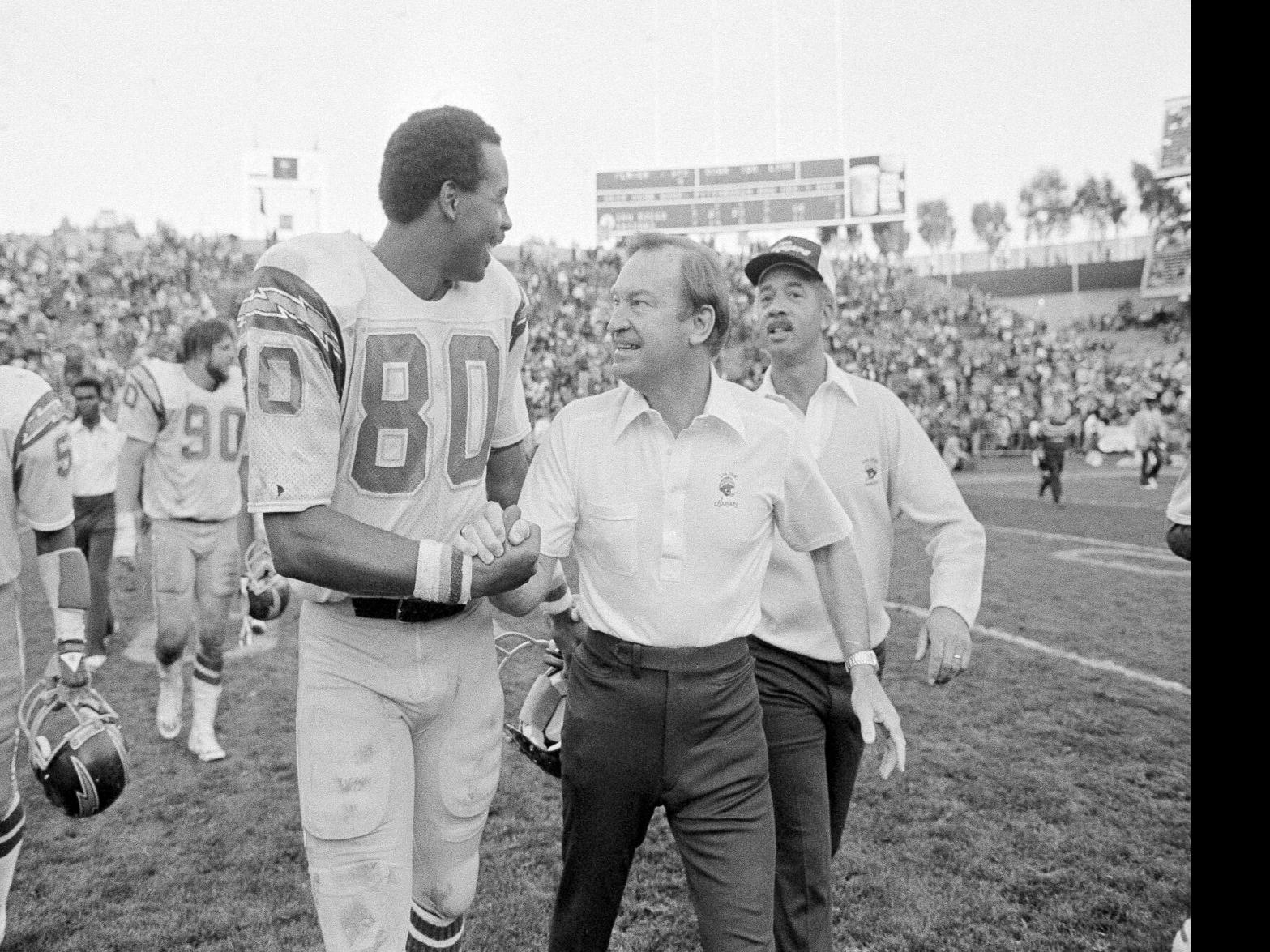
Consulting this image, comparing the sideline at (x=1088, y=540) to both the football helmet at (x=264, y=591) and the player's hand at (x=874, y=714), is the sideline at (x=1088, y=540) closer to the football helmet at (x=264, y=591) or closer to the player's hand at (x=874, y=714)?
the player's hand at (x=874, y=714)

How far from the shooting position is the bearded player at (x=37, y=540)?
3.00 meters

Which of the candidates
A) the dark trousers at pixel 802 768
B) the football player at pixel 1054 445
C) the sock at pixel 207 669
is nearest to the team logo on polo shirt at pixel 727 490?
the dark trousers at pixel 802 768

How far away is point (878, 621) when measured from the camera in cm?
318

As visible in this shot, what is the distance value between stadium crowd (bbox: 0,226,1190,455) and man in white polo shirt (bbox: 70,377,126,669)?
11871 millimetres

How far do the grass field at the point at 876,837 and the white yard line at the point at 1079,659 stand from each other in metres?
0.06

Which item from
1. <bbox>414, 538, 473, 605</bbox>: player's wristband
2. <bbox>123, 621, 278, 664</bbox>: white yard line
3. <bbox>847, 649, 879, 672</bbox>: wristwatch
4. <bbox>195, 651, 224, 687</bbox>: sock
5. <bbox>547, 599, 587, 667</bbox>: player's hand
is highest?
<bbox>414, 538, 473, 605</bbox>: player's wristband

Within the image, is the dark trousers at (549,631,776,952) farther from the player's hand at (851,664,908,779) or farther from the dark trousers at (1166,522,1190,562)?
the dark trousers at (1166,522,1190,562)

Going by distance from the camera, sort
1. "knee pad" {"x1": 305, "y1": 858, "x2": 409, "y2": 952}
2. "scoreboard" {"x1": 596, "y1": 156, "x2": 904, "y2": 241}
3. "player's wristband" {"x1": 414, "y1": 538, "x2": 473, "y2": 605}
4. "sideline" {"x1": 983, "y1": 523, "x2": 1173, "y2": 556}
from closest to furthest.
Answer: "player's wristband" {"x1": 414, "y1": 538, "x2": 473, "y2": 605}, "knee pad" {"x1": 305, "y1": 858, "x2": 409, "y2": 952}, "sideline" {"x1": 983, "y1": 523, "x2": 1173, "y2": 556}, "scoreboard" {"x1": 596, "y1": 156, "x2": 904, "y2": 241}

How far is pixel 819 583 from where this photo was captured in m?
2.84

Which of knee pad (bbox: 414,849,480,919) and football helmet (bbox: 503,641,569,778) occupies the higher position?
football helmet (bbox: 503,641,569,778)

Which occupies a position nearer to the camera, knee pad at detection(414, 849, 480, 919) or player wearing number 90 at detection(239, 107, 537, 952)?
player wearing number 90 at detection(239, 107, 537, 952)

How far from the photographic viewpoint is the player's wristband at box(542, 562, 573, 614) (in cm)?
277

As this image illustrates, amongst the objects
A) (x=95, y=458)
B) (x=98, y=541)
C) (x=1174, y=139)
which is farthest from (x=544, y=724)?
(x=1174, y=139)

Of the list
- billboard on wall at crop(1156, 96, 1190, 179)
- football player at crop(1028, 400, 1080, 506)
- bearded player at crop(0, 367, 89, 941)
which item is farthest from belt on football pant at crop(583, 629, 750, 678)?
billboard on wall at crop(1156, 96, 1190, 179)
